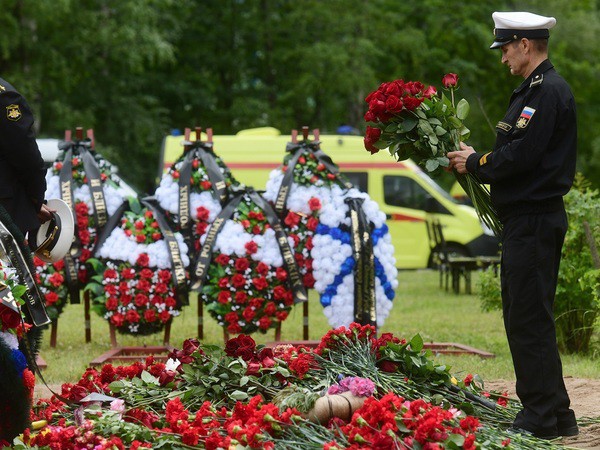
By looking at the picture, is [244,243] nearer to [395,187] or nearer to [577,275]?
[577,275]

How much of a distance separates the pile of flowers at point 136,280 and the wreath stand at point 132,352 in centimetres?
17

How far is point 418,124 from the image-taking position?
6492 millimetres

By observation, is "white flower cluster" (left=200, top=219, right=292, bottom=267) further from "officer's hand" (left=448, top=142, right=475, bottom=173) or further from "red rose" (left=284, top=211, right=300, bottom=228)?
"officer's hand" (left=448, top=142, right=475, bottom=173)

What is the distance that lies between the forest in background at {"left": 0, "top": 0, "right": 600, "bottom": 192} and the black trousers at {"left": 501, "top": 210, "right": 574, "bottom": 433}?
21036mm

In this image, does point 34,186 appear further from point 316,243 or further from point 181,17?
point 181,17

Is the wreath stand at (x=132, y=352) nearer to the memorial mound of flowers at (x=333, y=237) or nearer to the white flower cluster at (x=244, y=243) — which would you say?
the white flower cluster at (x=244, y=243)

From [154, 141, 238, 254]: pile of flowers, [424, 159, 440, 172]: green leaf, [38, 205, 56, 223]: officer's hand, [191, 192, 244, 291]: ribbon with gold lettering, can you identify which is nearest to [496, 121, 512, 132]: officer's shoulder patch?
[424, 159, 440, 172]: green leaf

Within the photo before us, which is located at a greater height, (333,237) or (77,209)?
(77,209)

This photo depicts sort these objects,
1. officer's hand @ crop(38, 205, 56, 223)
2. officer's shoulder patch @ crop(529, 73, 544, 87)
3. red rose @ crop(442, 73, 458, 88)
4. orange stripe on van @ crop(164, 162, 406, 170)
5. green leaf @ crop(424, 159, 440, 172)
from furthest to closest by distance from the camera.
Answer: orange stripe on van @ crop(164, 162, 406, 170) < officer's hand @ crop(38, 205, 56, 223) < red rose @ crop(442, 73, 458, 88) < green leaf @ crop(424, 159, 440, 172) < officer's shoulder patch @ crop(529, 73, 544, 87)

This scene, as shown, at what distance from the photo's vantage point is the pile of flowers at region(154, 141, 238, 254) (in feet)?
34.6

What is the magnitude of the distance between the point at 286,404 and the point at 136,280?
4.56 meters

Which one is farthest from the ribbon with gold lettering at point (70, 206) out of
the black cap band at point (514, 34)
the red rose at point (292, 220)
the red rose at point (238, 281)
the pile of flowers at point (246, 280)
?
the black cap band at point (514, 34)

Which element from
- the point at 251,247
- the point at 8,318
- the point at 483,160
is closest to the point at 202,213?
the point at 251,247

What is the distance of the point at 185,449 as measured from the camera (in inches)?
217
